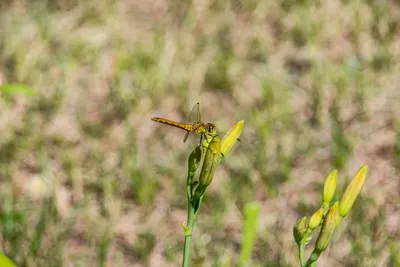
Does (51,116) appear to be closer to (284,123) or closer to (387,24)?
(284,123)

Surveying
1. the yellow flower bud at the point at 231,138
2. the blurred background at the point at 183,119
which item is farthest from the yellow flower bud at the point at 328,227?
the blurred background at the point at 183,119

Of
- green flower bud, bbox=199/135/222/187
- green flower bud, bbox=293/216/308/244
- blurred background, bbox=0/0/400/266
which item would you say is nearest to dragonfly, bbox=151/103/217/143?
green flower bud, bbox=199/135/222/187

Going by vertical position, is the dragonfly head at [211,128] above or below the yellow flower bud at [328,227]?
above

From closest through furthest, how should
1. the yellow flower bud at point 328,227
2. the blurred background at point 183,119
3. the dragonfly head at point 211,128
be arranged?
the yellow flower bud at point 328,227
the dragonfly head at point 211,128
the blurred background at point 183,119

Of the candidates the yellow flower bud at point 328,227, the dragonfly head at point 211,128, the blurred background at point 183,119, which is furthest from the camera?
the blurred background at point 183,119

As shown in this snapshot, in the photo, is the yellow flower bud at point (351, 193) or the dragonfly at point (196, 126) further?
the dragonfly at point (196, 126)

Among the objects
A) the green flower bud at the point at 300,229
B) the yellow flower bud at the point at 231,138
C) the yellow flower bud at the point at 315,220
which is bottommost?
the green flower bud at the point at 300,229

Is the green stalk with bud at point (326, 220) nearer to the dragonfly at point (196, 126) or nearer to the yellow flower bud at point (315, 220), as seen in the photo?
the yellow flower bud at point (315, 220)
